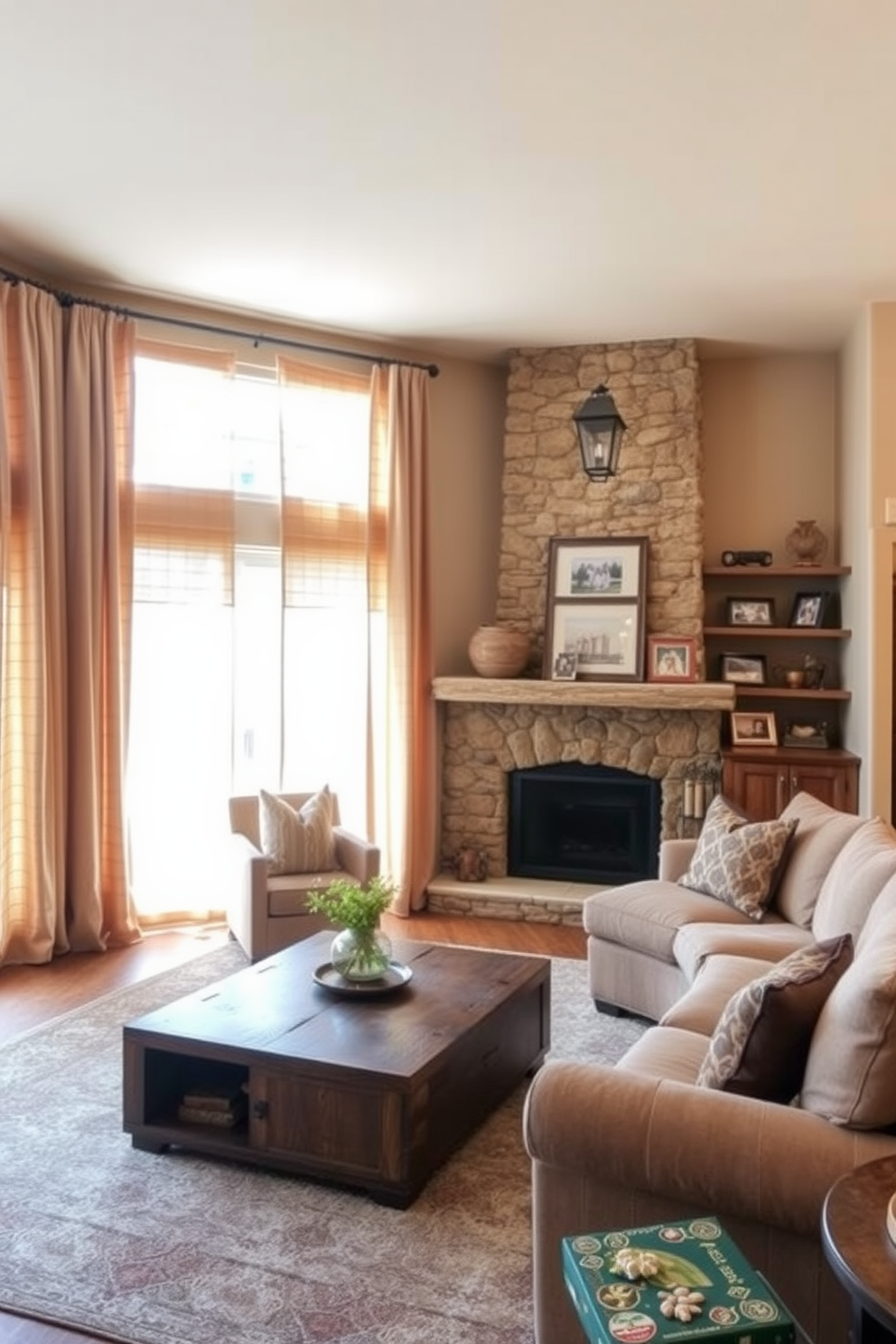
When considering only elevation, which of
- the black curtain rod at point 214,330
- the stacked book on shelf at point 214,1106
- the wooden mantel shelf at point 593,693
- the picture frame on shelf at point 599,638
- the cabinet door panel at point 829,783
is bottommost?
the stacked book on shelf at point 214,1106

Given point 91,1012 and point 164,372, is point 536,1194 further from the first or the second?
point 164,372

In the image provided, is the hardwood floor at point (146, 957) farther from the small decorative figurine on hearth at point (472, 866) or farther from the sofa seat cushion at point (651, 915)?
the sofa seat cushion at point (651, 915)

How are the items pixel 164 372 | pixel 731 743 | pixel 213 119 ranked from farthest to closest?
pixel 731 743, pixel 164 372, pixel 213 119

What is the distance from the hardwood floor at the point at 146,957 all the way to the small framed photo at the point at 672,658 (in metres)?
1.48

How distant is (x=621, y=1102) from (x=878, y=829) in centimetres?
187

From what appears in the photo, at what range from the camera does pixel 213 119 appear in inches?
135

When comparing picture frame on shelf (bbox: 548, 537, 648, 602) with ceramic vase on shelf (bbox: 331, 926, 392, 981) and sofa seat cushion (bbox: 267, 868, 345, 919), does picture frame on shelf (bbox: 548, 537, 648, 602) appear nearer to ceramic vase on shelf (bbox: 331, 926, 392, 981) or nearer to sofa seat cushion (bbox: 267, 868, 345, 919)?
sofa seat cushion (bbox: 267, 868, 345, 919)

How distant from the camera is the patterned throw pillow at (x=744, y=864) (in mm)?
3951

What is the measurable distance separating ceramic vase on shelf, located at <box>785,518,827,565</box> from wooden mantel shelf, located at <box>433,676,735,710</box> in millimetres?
835

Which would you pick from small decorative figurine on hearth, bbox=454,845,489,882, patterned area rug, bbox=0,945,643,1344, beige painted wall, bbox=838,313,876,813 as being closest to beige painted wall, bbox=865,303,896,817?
beige painted wall, bbox=838,313,876,813

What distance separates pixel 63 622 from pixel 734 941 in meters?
3.27

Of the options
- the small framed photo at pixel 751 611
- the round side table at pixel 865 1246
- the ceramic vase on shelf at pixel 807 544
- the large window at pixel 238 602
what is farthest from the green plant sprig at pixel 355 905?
the ceramic vase on shelf at pixel 807 544

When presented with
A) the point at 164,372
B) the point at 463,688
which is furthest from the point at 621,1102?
the point at 164,372

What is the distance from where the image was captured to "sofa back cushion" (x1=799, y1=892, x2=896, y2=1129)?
1.91m
